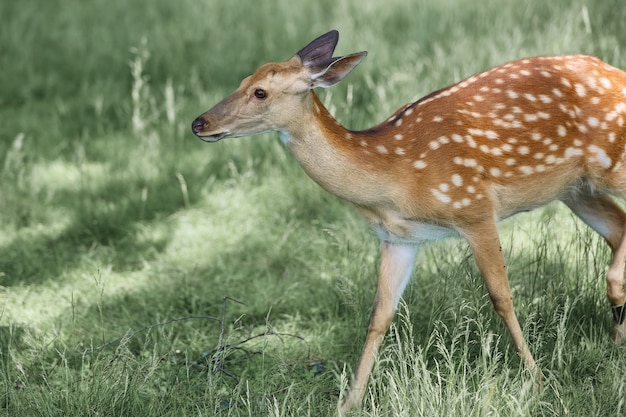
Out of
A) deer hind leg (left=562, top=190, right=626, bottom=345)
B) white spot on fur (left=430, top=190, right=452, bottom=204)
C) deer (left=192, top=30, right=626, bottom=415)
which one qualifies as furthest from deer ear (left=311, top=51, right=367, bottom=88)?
deer hind leg (left=562, top=190, right=626, bottom=345)

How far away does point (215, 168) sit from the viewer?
6430 millimetres

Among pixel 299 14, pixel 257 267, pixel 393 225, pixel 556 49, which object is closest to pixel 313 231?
pixel 257 267

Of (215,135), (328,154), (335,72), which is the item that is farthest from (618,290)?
(215,135)

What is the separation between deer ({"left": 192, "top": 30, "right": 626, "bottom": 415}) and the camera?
3.76 m

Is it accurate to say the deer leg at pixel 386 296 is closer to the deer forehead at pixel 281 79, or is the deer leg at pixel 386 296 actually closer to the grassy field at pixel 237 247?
the grassy field at pixel 237 247

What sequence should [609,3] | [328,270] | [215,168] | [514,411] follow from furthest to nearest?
[609,3] < [215,168] < [328,270] < [514,411]

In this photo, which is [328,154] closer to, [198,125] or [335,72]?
[335,72]

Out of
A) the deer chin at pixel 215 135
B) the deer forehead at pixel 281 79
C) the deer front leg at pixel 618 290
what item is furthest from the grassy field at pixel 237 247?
the deer forehead at pixel 281 79

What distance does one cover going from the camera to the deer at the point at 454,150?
376 cm

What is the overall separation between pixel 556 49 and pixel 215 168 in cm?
232

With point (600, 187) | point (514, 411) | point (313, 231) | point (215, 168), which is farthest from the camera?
point (215, 168)

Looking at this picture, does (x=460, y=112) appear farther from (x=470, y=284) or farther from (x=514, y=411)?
(x=514, y=411)

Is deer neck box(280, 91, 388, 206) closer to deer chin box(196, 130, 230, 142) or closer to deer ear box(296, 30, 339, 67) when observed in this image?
deer ear box(296, 30, 339, 67)

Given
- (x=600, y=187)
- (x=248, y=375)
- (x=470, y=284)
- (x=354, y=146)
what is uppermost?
(x=354, y=146)
